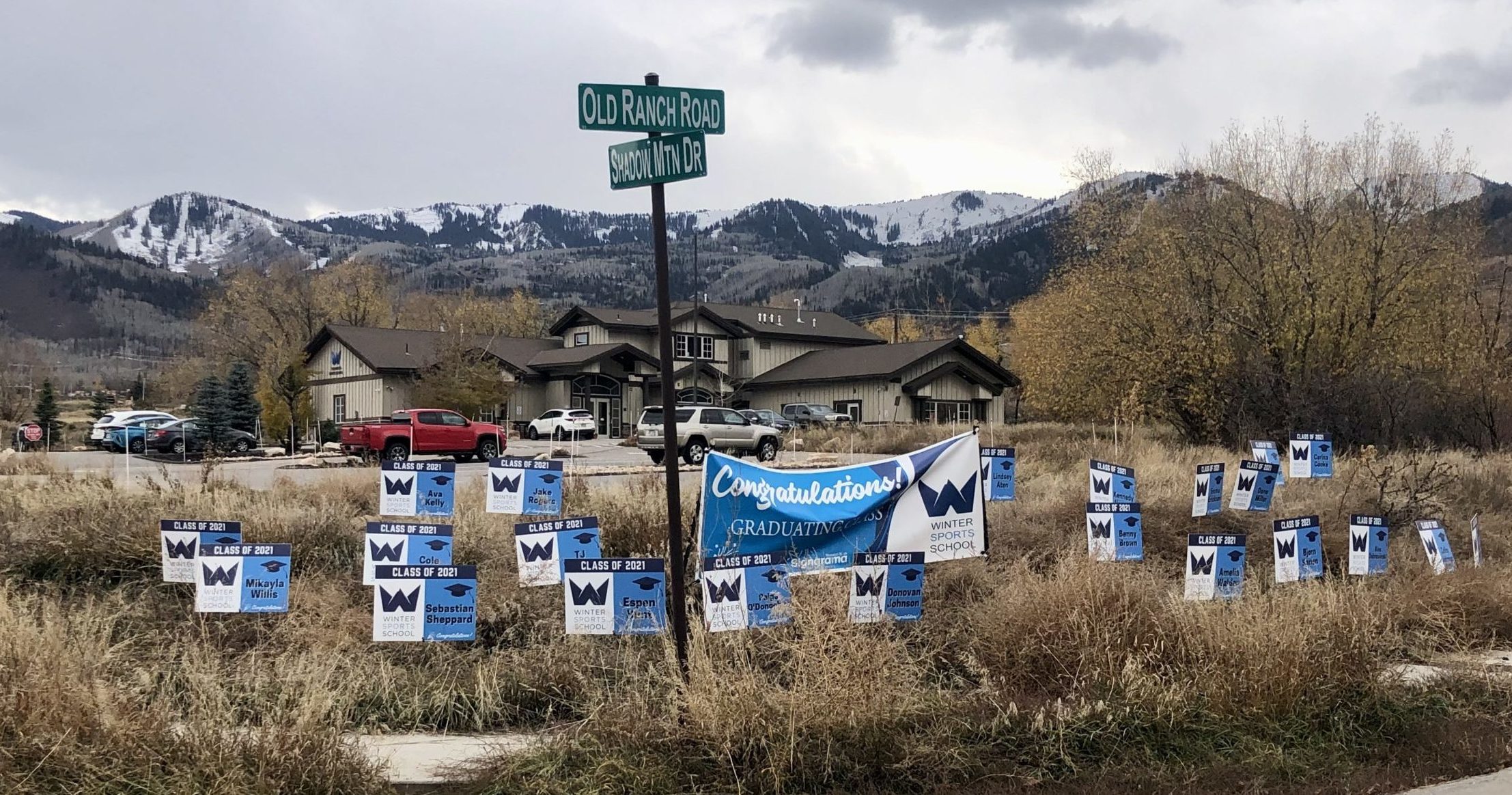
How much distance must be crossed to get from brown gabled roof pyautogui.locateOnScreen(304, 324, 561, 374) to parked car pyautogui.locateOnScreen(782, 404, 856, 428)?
12.9 metres

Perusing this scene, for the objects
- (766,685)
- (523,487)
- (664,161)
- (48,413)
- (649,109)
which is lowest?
(766,685)

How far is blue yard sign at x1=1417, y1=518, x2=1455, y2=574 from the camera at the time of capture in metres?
10.2

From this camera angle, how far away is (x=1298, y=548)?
9516 mm

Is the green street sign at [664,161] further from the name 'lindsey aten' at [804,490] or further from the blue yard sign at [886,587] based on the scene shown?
the name 'lindsey aten' at [804,490]

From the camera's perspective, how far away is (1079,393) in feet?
99.0

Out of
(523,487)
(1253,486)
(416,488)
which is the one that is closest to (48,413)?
(416,488)

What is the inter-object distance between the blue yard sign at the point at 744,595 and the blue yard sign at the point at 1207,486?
6.07 meters

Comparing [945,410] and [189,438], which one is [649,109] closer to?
[189,438]

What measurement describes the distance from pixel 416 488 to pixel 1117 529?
6.07 metres

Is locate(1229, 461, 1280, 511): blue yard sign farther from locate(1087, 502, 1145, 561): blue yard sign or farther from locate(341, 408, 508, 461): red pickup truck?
locate(341, 408, 508, 461): red pickup truck

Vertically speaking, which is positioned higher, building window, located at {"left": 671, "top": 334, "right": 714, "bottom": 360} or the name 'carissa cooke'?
building window, located at {"left": 671, "top": 334, "right": 714, "bottom": 360}

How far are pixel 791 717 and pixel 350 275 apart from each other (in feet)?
232

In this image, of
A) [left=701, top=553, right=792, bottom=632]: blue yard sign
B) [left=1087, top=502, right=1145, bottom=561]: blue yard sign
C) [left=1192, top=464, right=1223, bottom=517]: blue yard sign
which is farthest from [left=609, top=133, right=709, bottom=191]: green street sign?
[left=1192, top=464, right=1223, bottom=517]: blue yard sign

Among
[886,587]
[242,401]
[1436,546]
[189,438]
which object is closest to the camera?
[886,587]
